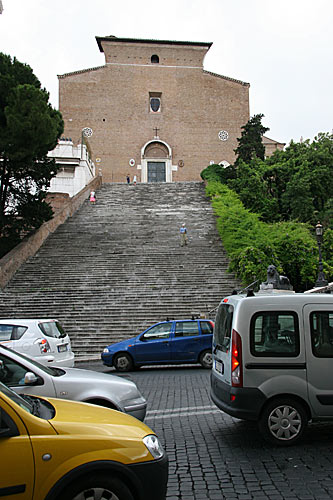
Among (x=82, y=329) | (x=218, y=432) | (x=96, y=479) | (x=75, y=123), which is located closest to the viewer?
(x=96, y=479)

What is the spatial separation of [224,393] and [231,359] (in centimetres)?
47

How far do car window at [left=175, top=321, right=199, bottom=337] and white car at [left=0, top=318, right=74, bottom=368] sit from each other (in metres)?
3.40

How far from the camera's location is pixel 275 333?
18.4 feet

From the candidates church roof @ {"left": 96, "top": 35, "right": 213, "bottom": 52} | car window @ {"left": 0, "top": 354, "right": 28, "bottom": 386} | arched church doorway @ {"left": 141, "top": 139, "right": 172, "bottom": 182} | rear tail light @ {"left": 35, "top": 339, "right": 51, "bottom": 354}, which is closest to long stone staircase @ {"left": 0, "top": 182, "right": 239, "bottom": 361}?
rear tail light @ {"left": 35, "top": 339, "right": 51, "bottom": 354}

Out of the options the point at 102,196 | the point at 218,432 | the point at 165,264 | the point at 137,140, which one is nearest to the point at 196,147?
the point at 137,140

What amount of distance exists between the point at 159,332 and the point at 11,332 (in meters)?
4.19

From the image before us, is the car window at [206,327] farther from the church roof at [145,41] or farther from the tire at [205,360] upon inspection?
the church roof at [145,41]

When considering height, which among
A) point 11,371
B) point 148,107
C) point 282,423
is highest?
point 148,107

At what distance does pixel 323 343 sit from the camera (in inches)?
220

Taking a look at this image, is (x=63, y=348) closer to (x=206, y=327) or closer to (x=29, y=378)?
(x=206, y=327)

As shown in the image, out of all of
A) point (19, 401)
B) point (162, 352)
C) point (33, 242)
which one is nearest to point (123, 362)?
point (162, 352)

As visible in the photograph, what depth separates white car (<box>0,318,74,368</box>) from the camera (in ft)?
30.3

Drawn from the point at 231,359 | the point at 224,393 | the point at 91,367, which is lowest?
the point at 91,367

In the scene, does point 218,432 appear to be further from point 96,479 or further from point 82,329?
point 82,329
